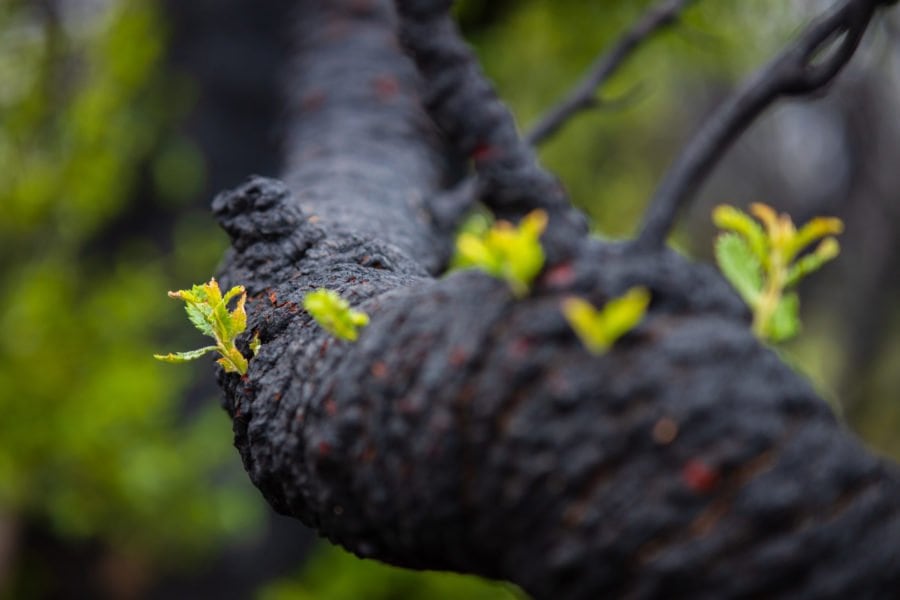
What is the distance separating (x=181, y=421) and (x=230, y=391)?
1413 mm

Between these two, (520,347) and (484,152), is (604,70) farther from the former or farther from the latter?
(520,347)

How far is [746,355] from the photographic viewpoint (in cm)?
47

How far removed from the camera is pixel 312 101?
1.55m

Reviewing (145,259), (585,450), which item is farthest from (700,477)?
(145,259)

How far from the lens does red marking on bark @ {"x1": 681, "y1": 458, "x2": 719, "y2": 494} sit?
444 mm

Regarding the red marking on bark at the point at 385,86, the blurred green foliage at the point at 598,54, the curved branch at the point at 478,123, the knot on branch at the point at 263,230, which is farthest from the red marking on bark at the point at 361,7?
the curved branch at the point at 478,123

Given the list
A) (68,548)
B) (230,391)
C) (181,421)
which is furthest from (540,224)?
(68,548)

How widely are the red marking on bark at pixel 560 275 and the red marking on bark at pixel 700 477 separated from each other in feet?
0.40

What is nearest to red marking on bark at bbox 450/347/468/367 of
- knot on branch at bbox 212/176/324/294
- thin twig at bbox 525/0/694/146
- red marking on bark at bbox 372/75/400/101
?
knot on branch at bbox 212/176/324/294

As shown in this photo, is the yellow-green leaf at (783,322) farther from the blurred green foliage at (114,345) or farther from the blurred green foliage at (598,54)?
the blurred green foliage at (114,345)

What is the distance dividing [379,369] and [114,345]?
5.85 feet

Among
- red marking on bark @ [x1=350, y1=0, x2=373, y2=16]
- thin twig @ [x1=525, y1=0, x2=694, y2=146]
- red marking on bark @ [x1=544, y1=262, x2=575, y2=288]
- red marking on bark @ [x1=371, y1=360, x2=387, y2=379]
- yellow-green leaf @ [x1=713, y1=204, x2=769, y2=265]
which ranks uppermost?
red marking on bark @ [x1=350, y1=0, x2=373, y2=16]

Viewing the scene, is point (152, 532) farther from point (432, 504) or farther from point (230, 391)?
point (432, 504)

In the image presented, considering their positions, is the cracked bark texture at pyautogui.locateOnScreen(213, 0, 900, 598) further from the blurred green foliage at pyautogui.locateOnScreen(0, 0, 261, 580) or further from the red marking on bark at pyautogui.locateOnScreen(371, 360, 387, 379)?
the blurred green foliage at pyautogui.locateOnScreen(0, 0, 261, 580)
